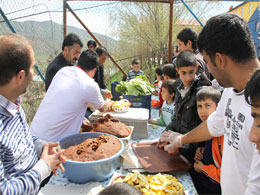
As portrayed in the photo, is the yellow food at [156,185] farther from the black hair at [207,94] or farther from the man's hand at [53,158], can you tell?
the black hair at [207,94]

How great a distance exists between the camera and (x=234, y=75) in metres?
1.15

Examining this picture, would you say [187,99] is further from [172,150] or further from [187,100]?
[172,150]

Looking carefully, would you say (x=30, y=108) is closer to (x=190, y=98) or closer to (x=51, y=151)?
(x=51, y=151)

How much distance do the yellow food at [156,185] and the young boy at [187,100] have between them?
456mm

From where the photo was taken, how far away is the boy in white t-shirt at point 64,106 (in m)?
2.06

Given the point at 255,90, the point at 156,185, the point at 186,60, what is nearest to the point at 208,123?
the point at 156,185

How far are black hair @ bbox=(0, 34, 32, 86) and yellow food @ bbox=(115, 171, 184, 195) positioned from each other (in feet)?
3.14

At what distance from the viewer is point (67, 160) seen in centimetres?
137

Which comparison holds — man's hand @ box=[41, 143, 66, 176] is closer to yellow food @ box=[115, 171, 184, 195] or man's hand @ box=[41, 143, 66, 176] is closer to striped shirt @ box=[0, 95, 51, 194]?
striped shirt @ box=[0, 95, 51, 194]

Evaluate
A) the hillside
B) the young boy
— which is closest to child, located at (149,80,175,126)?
→ the young boy

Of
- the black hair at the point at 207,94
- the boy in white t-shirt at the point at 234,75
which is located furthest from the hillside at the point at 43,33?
the boy in white t-shirt at the point at 234,75

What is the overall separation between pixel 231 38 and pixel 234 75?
8.3 inches

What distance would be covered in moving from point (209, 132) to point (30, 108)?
3.54 m

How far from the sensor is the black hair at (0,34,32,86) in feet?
3.49
